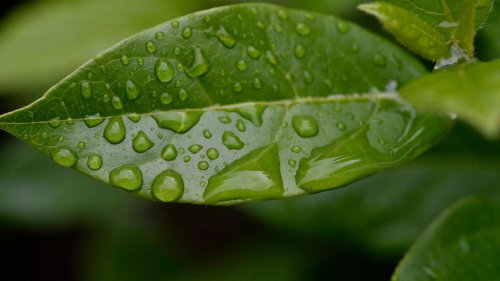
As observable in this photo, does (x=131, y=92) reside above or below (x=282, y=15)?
below

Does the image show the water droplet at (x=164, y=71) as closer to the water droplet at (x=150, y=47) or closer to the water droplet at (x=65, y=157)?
the water droplet at (x=150, y=47)

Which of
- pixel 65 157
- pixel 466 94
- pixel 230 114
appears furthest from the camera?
pixel 230 114

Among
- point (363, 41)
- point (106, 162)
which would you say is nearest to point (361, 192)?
point (363, 41)

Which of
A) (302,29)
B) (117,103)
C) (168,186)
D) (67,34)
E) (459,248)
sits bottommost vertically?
(459,248)

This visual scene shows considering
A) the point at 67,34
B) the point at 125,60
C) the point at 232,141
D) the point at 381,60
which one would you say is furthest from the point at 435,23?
the point at 67,34

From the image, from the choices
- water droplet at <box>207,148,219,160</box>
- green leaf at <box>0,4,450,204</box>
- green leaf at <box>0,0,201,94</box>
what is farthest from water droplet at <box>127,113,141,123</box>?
green leaf at <box>0,0,201,94</box>

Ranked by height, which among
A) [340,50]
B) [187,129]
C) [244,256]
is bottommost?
[244,256]

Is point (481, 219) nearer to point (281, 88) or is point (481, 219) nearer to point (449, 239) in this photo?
point (449, 239)

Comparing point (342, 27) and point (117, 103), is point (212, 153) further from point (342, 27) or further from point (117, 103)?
point (342, 27)
